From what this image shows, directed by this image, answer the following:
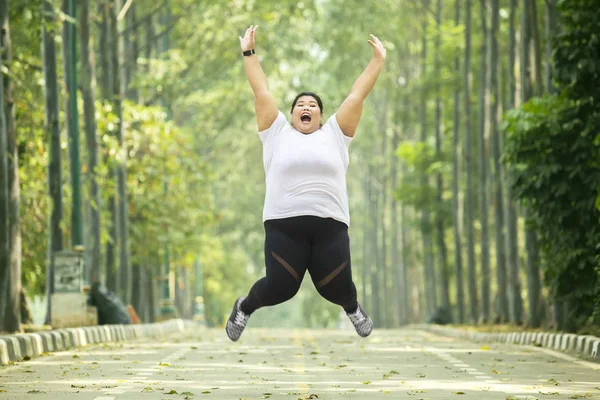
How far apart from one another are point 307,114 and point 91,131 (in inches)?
893

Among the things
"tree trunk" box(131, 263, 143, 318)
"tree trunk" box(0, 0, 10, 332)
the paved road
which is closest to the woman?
the paved road

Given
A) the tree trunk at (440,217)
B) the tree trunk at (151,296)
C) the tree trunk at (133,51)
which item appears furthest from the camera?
the tree trunk at (440,217)

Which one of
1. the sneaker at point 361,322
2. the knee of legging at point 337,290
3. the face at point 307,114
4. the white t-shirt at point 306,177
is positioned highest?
the face at point 307,114

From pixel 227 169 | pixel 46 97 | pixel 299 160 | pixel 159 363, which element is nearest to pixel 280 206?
pixel 299 160

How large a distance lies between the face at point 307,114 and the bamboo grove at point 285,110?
5960mm

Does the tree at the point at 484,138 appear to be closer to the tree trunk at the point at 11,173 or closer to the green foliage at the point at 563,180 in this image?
the green foliage at the point at 563,180

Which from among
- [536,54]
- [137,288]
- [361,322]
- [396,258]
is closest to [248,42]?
[361,322]

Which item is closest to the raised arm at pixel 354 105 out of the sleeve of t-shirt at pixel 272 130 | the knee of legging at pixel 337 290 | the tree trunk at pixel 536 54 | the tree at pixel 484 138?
the sleeve of t-shirt at pixel 272 130

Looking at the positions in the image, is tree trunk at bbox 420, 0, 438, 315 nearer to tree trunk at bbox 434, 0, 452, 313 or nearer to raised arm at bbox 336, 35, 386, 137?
tree trunk at bbox 434, 0, 452, 313

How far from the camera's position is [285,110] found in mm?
59719

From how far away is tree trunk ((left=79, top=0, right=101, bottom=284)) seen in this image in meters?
32.6

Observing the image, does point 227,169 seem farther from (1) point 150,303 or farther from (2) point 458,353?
(2) point 458,353

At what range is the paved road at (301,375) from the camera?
11227mm

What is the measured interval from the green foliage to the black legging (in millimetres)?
11569
